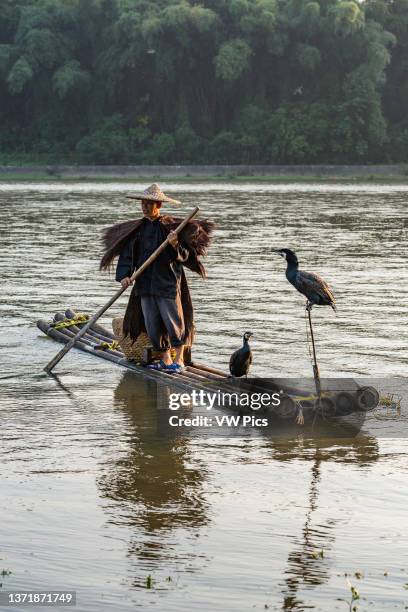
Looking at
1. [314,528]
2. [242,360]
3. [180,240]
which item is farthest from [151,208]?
[314,528]

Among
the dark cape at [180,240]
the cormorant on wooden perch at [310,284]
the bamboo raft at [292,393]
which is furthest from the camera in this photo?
the dark cape at [180,240]

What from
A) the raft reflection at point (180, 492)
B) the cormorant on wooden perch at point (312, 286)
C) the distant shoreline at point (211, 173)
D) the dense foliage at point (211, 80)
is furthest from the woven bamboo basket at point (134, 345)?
the dense foliage at point (211, 80)

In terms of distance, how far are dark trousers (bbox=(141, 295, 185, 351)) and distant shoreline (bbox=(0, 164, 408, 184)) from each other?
54.4m

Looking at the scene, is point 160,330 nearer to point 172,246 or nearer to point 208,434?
point 172,246

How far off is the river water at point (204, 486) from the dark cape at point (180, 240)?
0.46 m

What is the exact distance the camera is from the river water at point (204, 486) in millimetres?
5801

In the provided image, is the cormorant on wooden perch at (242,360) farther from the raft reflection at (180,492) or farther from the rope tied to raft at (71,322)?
the rope tied to raft at (71,322)

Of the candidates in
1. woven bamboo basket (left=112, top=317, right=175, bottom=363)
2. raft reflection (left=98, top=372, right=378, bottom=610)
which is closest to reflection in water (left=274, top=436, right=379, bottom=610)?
raft reflection (left=98, top=372, right=378, bottom=610)

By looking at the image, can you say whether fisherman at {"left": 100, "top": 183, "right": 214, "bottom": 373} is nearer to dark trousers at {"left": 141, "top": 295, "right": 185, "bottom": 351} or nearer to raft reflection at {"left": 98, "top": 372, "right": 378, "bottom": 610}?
dark trousers at {"left": 141, "top": 295, "right": 185, "bottom": 351}

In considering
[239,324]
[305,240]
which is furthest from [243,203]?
[239,324]

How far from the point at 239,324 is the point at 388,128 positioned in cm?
6793

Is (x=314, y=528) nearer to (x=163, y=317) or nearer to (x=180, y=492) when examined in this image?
(x=180, y=492)

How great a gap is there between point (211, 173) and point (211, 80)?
40.1 ft

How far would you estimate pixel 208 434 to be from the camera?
8531mm
